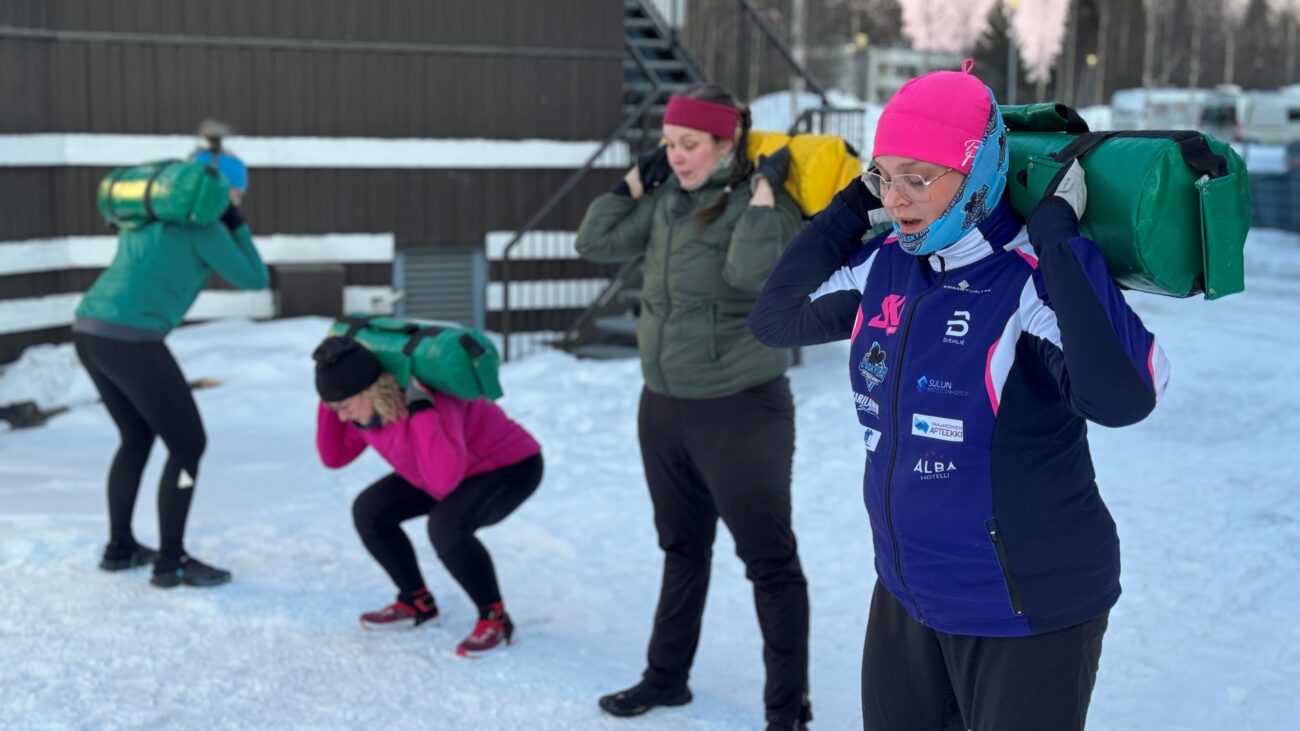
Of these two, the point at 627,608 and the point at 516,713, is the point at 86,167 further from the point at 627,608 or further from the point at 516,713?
the point at 516,713

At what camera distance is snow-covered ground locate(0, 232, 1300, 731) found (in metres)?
4.44

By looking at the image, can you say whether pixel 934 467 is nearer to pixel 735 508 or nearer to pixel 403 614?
pixel 735 508

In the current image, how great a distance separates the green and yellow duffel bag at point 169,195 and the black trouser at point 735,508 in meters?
2.27

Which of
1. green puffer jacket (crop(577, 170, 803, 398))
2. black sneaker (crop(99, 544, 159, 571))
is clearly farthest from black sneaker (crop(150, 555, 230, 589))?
green puffer jacket (crop(577, 170, 803, 398))

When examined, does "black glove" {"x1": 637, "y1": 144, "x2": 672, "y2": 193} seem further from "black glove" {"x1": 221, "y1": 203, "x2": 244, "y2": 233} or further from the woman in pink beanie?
"black glove" {"x1": 221, "y1": 203, "x2": 244, "y2": 233}

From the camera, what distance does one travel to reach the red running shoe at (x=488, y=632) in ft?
16.2

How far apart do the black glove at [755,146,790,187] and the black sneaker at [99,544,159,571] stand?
10.7ft

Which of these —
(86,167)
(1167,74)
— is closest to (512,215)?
(86,167)

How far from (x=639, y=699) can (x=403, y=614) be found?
1234 mm

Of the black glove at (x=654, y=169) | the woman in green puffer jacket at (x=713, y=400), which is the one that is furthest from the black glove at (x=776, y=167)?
the black glove at (x=654, y=169)

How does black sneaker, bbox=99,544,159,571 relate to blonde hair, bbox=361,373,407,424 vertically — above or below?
below

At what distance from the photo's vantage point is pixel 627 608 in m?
5.52

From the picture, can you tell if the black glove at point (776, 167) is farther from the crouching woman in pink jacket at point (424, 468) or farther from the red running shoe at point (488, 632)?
the red running shoe at point (488, 632)

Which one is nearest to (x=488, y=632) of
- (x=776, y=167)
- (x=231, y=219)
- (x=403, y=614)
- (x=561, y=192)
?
(x=403, y=614)
